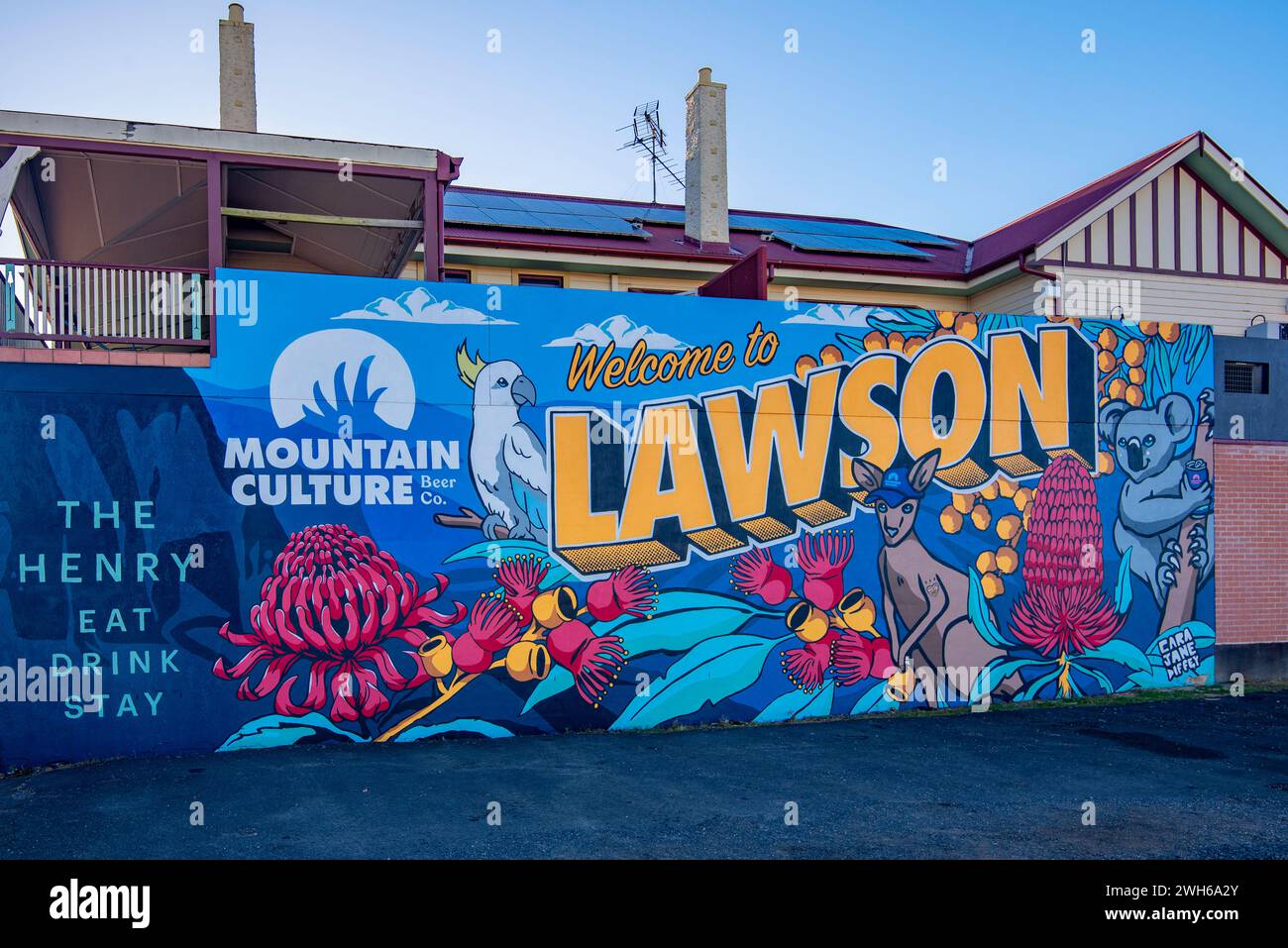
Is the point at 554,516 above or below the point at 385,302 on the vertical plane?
below

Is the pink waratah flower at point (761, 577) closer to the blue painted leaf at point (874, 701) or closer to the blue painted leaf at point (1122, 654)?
the blue painted leaf at point (874, 701)

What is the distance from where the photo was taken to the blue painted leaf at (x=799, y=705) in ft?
36.3

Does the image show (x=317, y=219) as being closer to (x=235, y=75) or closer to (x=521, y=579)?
(x=521, y=579)

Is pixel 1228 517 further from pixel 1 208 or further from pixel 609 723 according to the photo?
pixel 1 208

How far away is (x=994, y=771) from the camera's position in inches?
342

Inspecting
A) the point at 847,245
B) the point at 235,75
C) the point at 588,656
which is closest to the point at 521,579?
the point at 588,656

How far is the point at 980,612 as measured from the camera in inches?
466

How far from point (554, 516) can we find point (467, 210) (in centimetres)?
880

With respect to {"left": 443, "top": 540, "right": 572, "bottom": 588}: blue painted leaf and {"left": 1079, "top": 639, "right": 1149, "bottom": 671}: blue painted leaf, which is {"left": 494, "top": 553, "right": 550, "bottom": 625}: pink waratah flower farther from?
{"left": 1079, "top": 639, "right": 1149, "bottom": 671}: blue painted leaf

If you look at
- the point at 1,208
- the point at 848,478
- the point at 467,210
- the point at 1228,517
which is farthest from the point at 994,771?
the point at 467,210

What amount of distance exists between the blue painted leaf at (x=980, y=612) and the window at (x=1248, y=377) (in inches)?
184

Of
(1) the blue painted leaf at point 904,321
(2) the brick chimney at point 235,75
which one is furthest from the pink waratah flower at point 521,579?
(2) the brick chimney at point 235,75

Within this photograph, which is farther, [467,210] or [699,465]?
[467,210]
